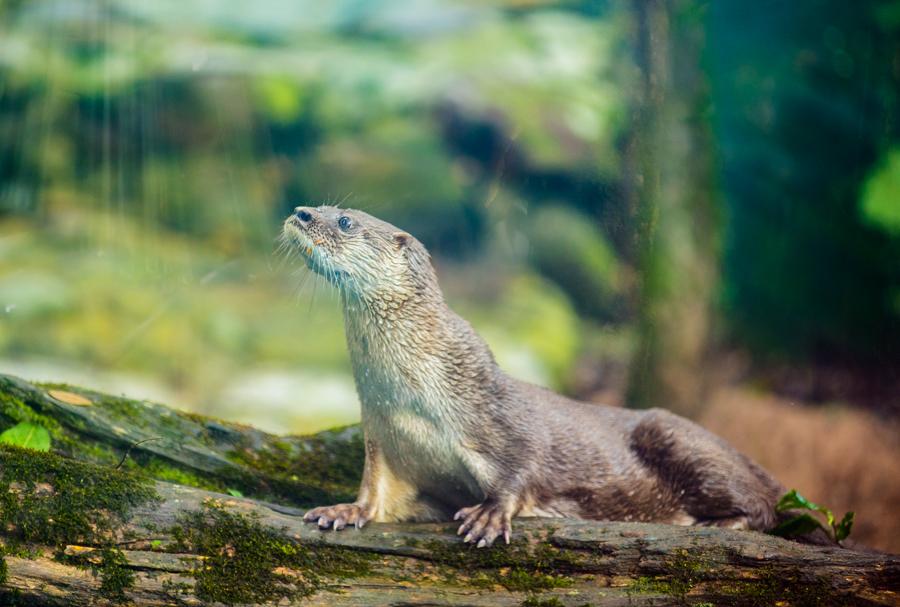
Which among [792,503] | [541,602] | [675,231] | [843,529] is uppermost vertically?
[675,231]

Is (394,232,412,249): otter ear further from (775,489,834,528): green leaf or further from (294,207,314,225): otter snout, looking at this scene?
→ (775,489,834,528): green leaf

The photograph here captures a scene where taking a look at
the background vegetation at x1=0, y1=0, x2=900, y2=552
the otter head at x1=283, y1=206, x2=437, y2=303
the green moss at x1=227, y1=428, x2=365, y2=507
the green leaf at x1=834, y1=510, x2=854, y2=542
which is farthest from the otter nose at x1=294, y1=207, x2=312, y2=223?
the background vegetation at x1=0, y1=0, x2=900, y2=552

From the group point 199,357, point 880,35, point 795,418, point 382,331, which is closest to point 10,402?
point 382,331

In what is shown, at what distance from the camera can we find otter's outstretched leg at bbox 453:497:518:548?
3078 millimetres

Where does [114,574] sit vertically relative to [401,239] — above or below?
below

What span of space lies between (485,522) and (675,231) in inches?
237

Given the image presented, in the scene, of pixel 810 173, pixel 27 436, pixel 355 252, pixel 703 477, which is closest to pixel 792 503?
pixel 703 477

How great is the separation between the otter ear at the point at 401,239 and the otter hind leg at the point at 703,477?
48.4 inches

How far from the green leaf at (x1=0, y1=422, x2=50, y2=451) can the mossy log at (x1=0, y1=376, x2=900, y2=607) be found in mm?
262

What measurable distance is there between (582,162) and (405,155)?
2.19 m

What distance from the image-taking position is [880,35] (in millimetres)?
9672

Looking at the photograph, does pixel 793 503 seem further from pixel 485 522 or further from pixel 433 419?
pixel 433 419

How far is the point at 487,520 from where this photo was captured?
3.15 metres

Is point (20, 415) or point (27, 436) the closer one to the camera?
point (27, 436)
